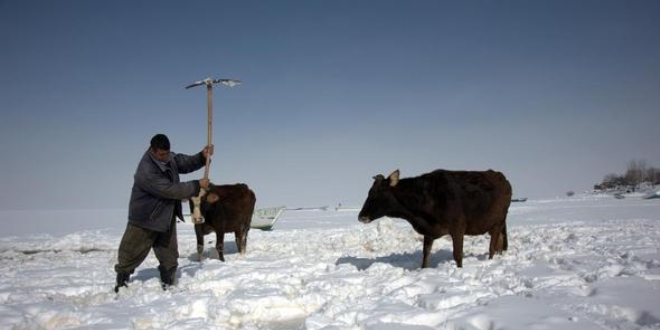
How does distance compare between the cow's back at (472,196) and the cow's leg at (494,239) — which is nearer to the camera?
the cow's back at (472,196)

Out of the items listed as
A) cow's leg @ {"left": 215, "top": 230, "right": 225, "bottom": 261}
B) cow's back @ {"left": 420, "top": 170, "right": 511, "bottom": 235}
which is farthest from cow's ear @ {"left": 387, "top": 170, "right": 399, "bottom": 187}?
cow's leg @ {"left": 215, "top": 230, "right": 225, "bottom": 261}

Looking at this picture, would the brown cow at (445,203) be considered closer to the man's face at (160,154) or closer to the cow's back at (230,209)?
the man's face at (160,154)

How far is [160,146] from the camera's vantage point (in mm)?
5590

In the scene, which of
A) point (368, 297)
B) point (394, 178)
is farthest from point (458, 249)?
point (368, 297)

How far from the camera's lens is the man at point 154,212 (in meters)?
5.44

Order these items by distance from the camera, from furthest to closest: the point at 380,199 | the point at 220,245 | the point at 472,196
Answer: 1. the point at 220,245
2. the point at 380,199
3. the point at 472,196

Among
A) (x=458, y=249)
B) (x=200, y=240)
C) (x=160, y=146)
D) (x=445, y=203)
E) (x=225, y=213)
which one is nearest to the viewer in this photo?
(x=160, y=146)

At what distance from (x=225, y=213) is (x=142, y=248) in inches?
141

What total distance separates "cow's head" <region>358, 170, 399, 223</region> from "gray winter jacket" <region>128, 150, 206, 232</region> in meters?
2.81

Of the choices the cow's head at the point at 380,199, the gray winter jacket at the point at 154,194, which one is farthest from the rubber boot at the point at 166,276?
the cow's head at the point at 380,199

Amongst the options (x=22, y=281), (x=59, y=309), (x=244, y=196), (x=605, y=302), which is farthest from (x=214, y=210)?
(x=605, y=302)

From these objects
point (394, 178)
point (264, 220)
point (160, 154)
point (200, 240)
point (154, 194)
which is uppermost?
point (160, 154)

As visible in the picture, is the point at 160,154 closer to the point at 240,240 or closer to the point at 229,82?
the point at 229,82

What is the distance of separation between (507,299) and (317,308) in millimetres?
1888
